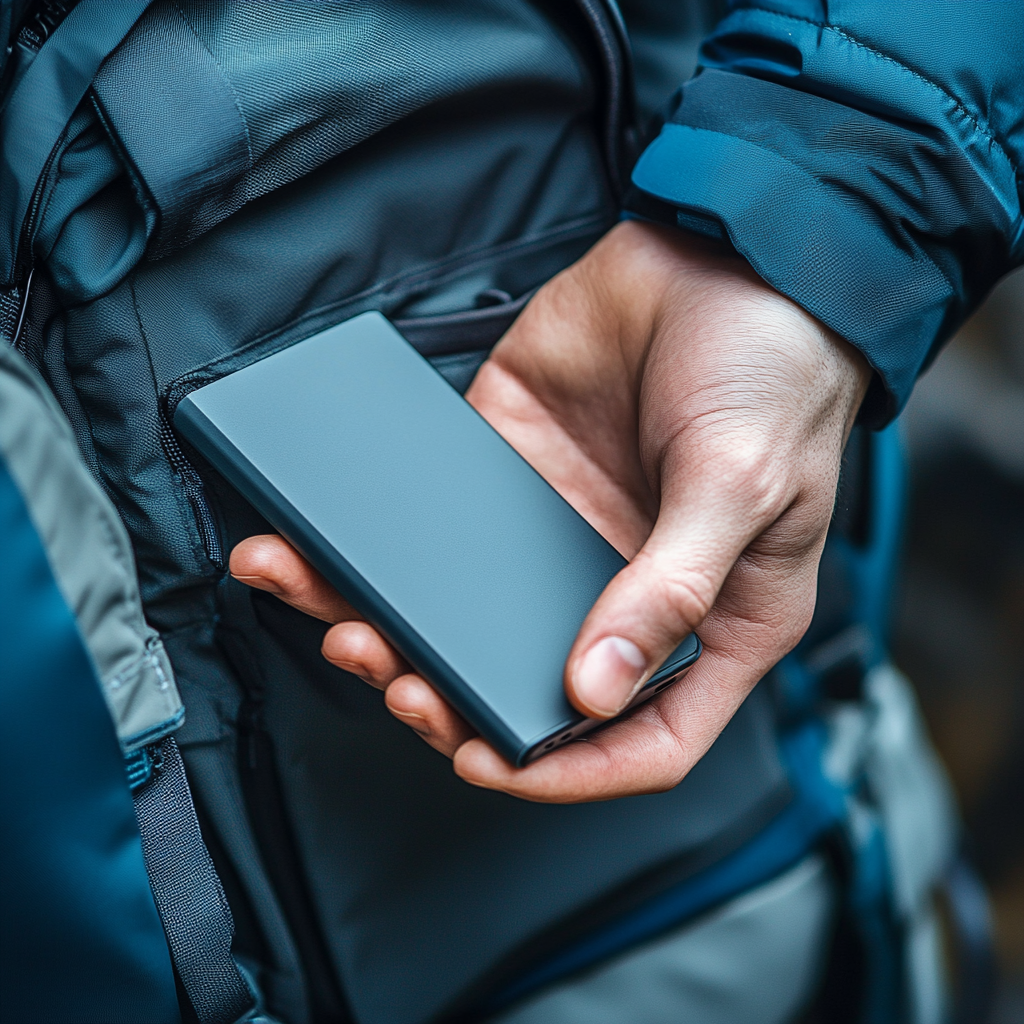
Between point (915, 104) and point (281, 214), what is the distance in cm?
42

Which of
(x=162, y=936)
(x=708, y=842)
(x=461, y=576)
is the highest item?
(x=461, y=576)

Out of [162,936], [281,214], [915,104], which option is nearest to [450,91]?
[281,214]

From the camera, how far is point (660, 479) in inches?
22.1

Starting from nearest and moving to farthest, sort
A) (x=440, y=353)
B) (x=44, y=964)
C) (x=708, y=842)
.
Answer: (x=44, y=964) < (x=440, y=353) < (x=708, y=842)

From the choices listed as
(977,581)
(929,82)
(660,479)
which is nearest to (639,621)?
(660,479)

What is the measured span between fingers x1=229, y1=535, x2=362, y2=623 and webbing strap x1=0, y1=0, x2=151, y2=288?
194 millimetres

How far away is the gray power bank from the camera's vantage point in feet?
1.62

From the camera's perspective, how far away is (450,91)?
59 cm

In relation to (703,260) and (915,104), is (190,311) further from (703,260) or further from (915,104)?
(915,104)

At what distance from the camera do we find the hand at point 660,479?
469 mm

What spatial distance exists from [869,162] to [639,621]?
1.15 feet

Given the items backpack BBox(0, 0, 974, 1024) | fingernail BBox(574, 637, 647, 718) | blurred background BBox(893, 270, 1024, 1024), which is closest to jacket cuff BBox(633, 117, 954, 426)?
backpack BBox(0, 0, 974, 1024)

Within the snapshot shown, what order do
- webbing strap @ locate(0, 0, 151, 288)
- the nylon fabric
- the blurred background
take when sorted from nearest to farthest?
1. the nylon fabric
2. webbing strap @ locate(0, 0, 151, 288)
3. the blurred background

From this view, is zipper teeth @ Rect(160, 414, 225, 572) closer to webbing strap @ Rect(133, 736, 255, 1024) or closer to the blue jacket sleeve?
webbing strap @ Rect(133, 736, 255, 1024)
